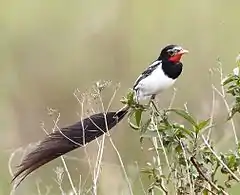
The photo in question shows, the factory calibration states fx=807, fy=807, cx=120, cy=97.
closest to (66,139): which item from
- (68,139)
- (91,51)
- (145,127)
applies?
(68,139)

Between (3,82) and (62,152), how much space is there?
3382 millimetres

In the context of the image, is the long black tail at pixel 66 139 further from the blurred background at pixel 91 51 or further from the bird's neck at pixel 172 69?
the blurred background at pixel 91 51

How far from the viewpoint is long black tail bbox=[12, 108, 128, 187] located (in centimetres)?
197

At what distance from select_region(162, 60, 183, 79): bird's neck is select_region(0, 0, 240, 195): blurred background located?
1921mm

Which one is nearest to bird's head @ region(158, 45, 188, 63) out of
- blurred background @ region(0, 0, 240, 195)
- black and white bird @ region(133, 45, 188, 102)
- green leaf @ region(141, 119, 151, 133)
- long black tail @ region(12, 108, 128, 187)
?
black and white bird @ region(133, 45, 188, 102)

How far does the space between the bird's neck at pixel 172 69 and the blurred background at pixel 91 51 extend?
192 cm

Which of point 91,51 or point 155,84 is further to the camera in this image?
point 91,51

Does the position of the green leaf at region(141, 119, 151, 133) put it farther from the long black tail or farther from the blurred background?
the blurred background

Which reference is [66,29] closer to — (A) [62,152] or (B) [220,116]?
(B) [220,116]

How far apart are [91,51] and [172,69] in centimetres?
370

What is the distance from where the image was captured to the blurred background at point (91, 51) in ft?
15.4

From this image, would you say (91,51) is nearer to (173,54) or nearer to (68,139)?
(173,54)

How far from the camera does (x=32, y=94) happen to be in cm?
536

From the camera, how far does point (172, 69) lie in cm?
212
